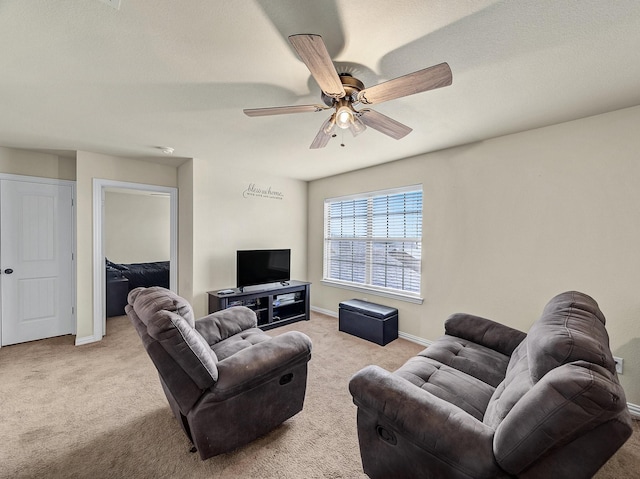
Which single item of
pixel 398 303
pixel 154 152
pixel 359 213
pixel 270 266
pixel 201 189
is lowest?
pixel 398 303

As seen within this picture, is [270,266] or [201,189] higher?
[201,189]

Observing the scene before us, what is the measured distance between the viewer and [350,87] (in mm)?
1705

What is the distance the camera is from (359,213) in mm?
4391

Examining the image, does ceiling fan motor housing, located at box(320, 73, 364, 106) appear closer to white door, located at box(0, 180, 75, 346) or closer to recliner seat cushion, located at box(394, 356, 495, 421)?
recliner seat cushion, located at box(394, 356, 495, 421)

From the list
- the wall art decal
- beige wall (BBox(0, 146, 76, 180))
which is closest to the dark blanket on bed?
beige wall (BBox(0, 146, 76, 180))

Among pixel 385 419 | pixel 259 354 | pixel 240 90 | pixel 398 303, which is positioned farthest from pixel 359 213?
pixel 385 419

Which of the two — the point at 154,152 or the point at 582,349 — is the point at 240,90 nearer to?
the point at 154,152

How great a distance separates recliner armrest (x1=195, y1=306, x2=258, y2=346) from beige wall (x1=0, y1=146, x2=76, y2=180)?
10.1ft

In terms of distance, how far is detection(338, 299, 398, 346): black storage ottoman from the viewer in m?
3.45

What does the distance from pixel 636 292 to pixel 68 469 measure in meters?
4.12

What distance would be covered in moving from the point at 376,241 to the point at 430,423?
305 centimetres

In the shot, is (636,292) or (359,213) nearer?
(636,292)

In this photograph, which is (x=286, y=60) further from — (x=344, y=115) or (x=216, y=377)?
(x=216, y=377)

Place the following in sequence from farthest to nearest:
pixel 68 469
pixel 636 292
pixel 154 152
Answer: pixel 154 152 < pixel 636 292 < pixel 68 469
